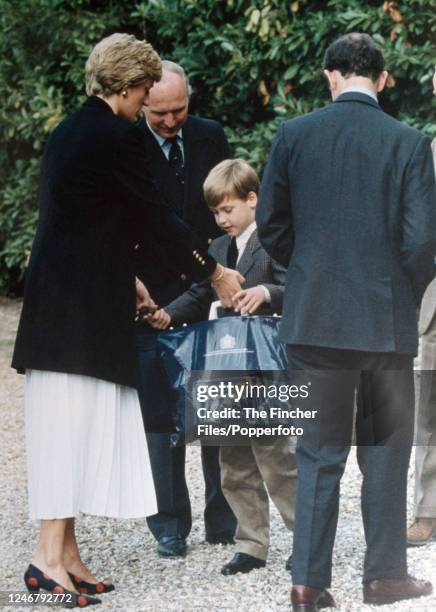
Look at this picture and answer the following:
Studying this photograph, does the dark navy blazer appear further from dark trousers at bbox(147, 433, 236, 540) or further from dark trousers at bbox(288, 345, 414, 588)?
dark trousers at bbox(147, 433, 236, 540)

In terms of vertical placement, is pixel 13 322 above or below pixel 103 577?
above

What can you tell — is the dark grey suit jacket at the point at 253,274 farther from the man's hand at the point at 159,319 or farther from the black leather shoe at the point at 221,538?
the black leather shoe at the point at 221,538

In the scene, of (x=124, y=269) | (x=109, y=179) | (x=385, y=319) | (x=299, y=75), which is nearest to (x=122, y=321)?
(x=124, y=269)

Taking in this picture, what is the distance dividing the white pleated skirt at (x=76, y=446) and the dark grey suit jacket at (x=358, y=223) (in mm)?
776

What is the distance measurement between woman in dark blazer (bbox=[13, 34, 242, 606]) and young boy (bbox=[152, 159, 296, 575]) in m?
0.43

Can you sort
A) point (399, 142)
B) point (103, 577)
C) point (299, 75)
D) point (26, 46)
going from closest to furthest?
point (399, 142) < point (103, 577) < point (299, 75) < point (26, 46)

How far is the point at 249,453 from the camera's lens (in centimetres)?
531

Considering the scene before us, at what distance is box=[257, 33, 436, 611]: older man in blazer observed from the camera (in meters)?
4.55

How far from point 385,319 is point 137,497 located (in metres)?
1.20

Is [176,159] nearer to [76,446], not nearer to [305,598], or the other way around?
[76,446]

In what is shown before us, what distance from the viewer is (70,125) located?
4.98m

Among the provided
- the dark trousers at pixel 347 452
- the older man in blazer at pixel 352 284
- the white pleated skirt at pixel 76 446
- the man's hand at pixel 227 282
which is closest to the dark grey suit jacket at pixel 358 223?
the older man in blazer at pixel 352 284

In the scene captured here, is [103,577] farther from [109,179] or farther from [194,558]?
[109,179]

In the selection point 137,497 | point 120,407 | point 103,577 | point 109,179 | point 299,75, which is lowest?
point 103,577
